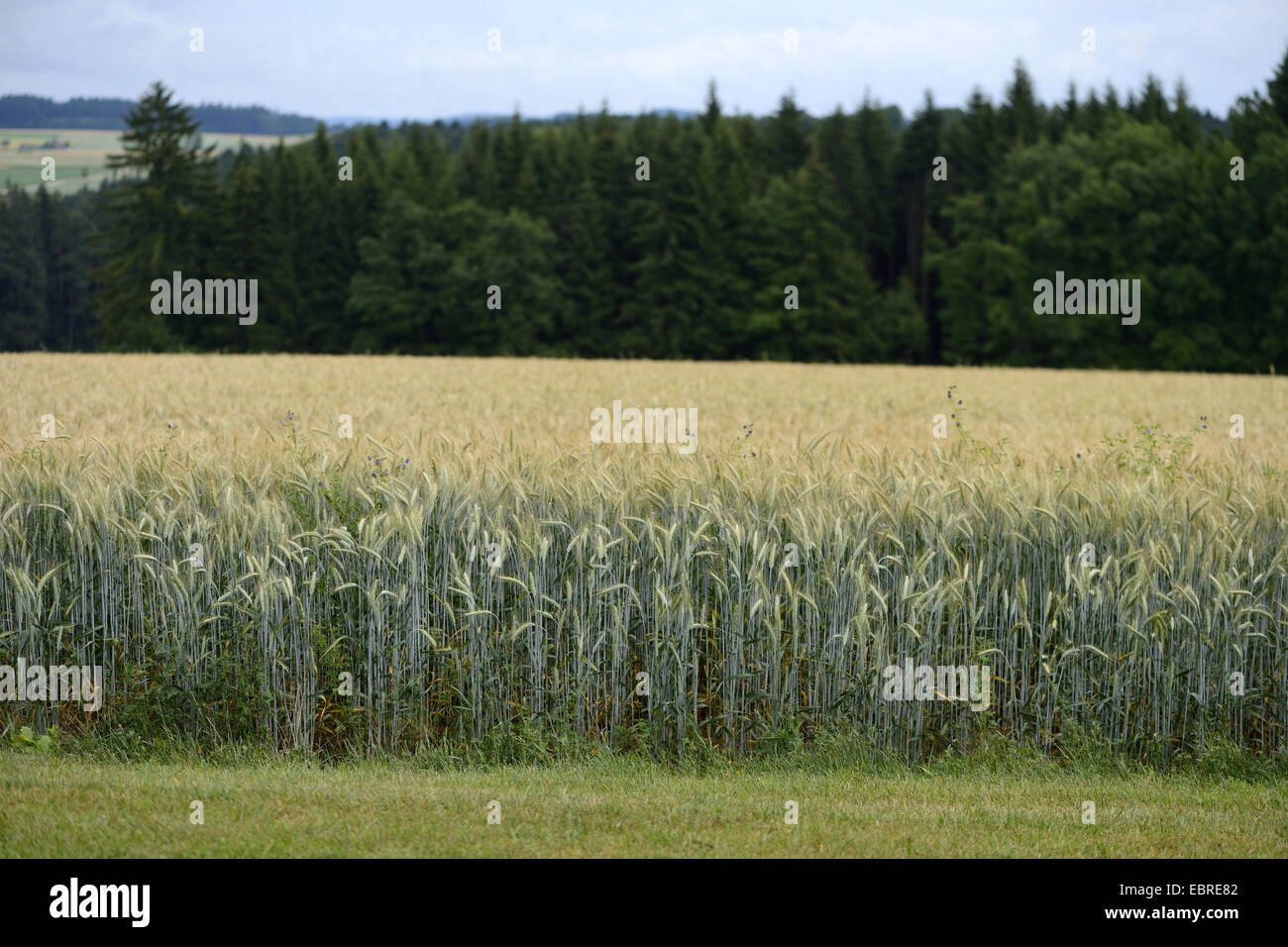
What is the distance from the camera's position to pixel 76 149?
150 ft

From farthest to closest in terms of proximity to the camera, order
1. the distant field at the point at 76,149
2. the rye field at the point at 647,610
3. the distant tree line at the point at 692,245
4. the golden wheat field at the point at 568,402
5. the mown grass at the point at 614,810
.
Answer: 1. the distant tree line at the point at 692,245
2. the distant field at the point at 76,149
3. the golden wheat field at the point at 568,402
4. the rye field at the point at 647,610
5. the mown grass at the point at 614,810

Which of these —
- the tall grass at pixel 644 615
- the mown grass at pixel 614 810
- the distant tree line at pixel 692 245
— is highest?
the distant tree line at pixel 692 245

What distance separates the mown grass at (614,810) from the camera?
481cm

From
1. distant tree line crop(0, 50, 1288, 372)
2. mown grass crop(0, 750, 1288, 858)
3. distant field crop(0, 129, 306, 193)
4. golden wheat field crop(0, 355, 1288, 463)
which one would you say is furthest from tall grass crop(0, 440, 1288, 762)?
distant tree line crop(0, 50, 1288, 372)

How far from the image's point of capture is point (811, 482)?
7531 mm

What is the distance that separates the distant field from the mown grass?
24388mm

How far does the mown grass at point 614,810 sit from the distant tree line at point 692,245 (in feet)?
155

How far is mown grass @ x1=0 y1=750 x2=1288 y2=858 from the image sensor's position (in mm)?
4812

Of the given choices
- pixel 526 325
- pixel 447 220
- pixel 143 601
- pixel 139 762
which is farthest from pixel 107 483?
pixel 447 220

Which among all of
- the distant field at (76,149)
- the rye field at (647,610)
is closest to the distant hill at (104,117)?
the distant field at (76,149)

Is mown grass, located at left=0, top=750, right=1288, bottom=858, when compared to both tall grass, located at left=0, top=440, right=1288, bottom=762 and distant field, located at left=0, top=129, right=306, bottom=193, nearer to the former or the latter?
tall grass, located at left=0, top=440, right=1288, bottom=762

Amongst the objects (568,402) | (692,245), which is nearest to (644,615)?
(568,402)

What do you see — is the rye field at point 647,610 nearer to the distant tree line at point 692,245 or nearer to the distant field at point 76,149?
the distant field at point 76,149

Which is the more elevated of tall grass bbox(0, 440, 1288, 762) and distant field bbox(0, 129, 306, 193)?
distant field bbox(0, 129, 306, 193)
